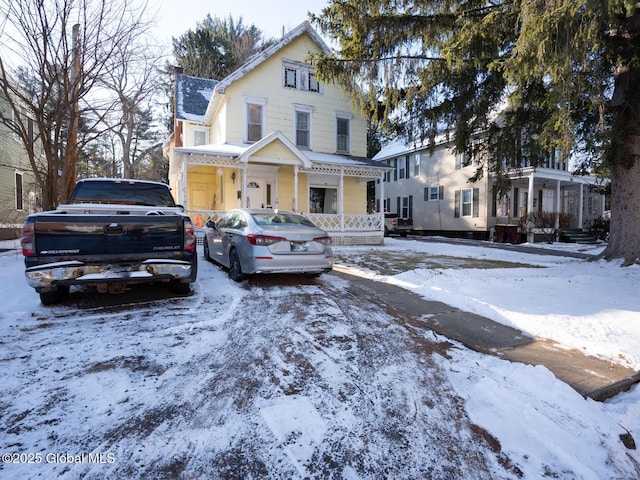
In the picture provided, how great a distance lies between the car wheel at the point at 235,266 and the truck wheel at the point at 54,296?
2.71m

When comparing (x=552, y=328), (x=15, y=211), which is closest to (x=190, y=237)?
(x=552, y=328)

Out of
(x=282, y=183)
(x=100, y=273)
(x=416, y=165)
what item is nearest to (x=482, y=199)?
(x=416, y=165)

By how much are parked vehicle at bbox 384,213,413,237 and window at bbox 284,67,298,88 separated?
37.5 ft

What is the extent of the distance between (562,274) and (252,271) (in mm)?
6716

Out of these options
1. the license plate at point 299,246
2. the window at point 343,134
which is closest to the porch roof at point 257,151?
the window at point 343,134

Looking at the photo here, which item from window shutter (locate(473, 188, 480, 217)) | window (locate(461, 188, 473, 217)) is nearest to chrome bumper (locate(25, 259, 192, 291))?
window shutter (locate(473, 188, 480, 217))

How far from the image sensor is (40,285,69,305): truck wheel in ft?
16.9

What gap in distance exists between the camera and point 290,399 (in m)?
2.75

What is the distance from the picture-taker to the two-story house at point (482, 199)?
1989 centimetres

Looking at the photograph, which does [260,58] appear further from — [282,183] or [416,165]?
[416,165]

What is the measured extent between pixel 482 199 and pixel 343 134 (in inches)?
388

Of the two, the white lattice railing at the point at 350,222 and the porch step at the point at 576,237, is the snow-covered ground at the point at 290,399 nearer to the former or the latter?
the white lattice railing at the point at 350,222

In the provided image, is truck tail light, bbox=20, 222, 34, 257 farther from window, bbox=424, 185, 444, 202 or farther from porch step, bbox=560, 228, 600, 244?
window, bbox=424, 185, 444, 202

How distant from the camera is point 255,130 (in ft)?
55.0
